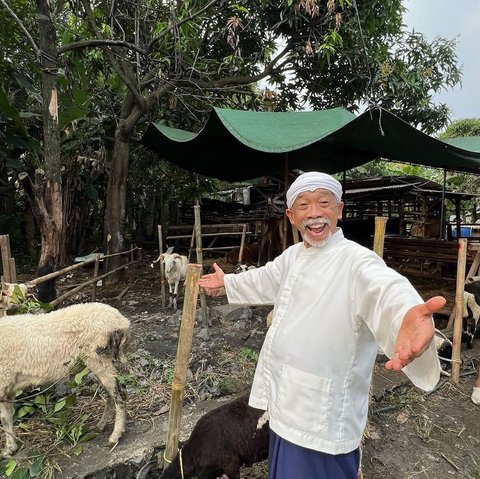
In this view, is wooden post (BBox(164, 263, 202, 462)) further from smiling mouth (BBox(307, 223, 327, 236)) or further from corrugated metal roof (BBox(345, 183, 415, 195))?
corrugated metal roof (BBox(345, 183, 415, 195))

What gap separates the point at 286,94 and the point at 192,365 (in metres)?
7.22

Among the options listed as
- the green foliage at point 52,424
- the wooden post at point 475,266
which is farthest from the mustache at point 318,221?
the wooden post at point 475,266

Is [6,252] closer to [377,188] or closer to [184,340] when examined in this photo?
[184,340]

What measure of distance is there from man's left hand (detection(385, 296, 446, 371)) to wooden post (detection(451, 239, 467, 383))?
3.09m

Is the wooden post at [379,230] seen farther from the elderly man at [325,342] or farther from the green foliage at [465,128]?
the green foliage at [465,128]

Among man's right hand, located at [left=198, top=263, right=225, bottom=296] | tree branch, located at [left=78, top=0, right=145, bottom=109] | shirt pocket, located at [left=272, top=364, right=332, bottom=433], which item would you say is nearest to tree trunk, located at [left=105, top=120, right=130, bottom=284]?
tree branch, located at [left=78, top=0, right=145, bottom=109]

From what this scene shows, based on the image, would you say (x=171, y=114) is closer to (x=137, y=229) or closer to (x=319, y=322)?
(x=137, y=229)

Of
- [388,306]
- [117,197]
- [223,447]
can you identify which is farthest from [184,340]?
[117,197]

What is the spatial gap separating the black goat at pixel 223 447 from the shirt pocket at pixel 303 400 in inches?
34.7

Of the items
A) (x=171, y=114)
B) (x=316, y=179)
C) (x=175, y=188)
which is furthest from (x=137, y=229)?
(x=316, y=179)

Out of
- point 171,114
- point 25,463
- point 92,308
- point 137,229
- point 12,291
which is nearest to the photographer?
point 25,463

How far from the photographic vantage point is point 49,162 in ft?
15.0

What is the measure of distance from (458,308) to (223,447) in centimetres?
293

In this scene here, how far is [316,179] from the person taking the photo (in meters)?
1.57
